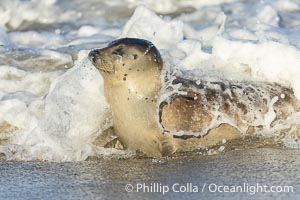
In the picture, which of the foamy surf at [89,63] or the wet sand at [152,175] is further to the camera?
the foamy surf at [89,63]

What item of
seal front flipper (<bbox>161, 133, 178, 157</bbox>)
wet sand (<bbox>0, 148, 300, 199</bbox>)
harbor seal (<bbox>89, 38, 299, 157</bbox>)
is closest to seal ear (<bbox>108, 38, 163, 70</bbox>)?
harbor seal (<bbox>89, 38, 299, 157</bbox>)

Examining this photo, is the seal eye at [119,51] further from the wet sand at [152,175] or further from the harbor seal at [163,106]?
the wet sand at [152,175]

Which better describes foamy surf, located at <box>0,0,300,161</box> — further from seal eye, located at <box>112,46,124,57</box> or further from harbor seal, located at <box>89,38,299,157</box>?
seal eye, located at <box>112,46,124,57</box>

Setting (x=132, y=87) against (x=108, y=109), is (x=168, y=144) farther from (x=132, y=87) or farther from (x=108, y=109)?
(x=108, y=109)

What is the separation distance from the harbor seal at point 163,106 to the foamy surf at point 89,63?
0.11 m

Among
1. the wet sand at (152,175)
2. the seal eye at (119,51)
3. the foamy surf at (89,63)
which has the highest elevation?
the seal eye at (119,51)

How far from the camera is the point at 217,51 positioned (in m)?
5.61

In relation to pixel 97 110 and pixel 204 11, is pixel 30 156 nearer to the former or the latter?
pixel 97 110

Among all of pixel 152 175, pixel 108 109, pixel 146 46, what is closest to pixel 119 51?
pixel 146 46

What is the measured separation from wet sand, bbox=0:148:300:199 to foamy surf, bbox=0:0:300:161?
0.85 feet

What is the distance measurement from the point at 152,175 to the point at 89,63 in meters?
1.34

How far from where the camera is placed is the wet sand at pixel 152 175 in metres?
3.89

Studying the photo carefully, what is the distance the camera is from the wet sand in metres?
3.89

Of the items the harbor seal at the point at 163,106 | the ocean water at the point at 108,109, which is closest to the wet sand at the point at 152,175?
the ocean water at the point at 108,109
